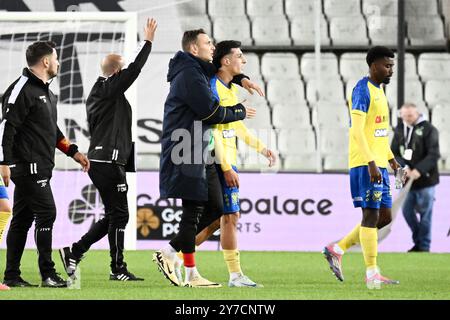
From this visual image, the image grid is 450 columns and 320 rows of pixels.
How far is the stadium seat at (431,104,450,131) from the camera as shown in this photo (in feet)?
51.6

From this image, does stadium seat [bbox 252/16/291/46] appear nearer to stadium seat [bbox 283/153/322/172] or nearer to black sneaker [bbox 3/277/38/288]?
stadium seat [bbox 283/153/322/172]

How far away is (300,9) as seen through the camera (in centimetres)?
1739

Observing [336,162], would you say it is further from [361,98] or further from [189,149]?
[189,149]

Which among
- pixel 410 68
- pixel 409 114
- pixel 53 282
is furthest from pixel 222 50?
pixel 410 68

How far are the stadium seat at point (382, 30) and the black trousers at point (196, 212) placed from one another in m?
9.49

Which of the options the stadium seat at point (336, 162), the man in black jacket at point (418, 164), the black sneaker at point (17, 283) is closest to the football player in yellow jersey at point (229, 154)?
the black sneaker at point (17, 283)

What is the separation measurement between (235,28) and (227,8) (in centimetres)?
46

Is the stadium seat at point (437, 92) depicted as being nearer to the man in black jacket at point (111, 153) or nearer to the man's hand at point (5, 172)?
the man in black jacket at point (111, 153)

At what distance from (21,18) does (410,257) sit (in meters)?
5.02

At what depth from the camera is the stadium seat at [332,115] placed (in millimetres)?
15781

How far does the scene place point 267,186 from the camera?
13.2 m

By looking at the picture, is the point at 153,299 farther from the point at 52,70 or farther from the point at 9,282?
the point at 52,70

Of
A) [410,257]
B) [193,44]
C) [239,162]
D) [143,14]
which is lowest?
[410,257]
